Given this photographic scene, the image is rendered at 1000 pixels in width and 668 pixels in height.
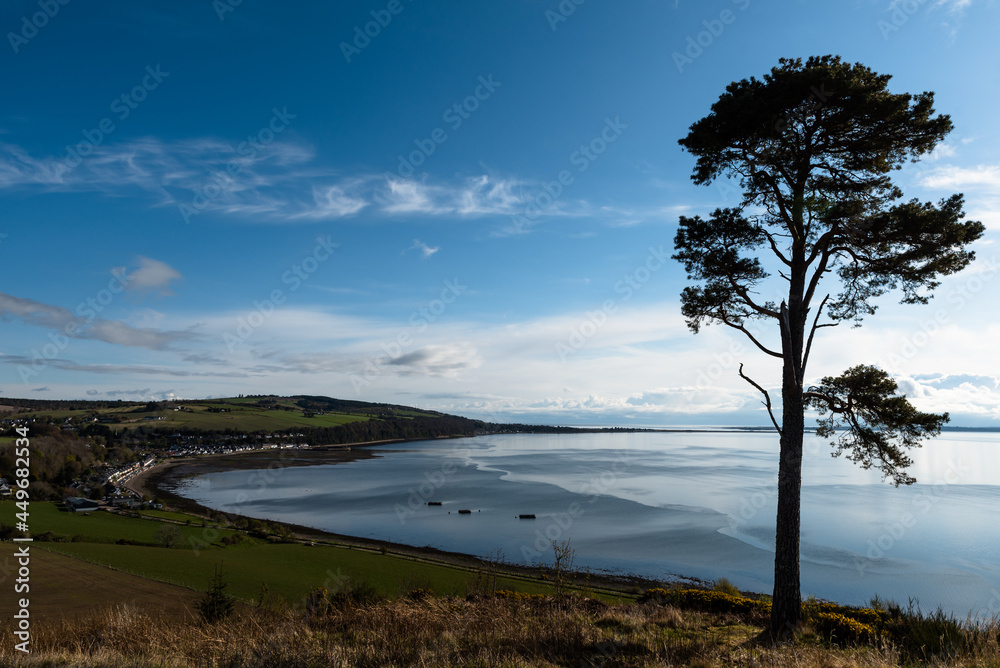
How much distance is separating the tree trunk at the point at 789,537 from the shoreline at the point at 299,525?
367cm

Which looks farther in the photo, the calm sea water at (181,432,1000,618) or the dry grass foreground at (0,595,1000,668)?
the calm sea water at (181,432,1000,618)

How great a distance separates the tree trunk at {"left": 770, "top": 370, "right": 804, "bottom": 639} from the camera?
27.1ft

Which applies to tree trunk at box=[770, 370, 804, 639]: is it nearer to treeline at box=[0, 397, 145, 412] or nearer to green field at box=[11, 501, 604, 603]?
green field at box=[11, 501, 604, 603]

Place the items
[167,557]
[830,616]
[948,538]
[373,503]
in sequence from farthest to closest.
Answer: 1. [373,503]
2. [948,538]
3. [167,557]
4. [830,616]

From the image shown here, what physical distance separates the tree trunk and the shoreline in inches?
145

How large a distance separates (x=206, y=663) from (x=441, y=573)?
23.9 meters

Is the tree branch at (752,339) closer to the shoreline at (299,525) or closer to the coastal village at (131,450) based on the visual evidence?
the shoreline at (299,525)

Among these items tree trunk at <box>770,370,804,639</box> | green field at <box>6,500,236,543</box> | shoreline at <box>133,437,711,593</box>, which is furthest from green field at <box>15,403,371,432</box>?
tree trunk at <box>770,370,804,639</box>

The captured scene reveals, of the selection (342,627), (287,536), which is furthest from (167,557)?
(342,627)

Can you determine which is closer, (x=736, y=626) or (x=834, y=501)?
(x=736, y=626)

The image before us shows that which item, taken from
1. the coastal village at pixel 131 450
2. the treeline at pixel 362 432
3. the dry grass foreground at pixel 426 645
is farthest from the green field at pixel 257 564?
the treeline at pixel 362 432

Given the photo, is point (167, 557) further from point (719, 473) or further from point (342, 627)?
point (719, 473)

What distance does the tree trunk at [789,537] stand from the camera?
8.26 m

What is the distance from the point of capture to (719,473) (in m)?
77.3
